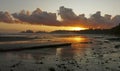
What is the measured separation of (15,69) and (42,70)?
3.06 m

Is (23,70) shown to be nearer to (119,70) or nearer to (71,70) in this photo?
(71,70)

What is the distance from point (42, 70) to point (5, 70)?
159 inches

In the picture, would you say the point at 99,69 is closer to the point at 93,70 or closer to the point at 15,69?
the point at 93,70

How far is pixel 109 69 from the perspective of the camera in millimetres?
25734

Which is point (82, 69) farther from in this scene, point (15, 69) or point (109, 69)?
point (15, 69)

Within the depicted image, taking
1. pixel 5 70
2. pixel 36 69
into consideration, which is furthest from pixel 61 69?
pixel 5 70

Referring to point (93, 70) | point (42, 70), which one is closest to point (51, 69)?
point (42, 70)

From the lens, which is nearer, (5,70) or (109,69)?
(5,70)

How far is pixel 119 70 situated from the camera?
82.7 ft

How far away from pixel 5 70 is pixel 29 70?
2.60 metres

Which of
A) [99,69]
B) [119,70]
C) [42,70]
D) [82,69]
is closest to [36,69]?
[42,70]

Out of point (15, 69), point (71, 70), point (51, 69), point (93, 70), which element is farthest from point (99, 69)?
point (15, 69)

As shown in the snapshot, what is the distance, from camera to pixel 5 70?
79.1 feet

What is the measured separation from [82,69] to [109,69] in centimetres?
321
